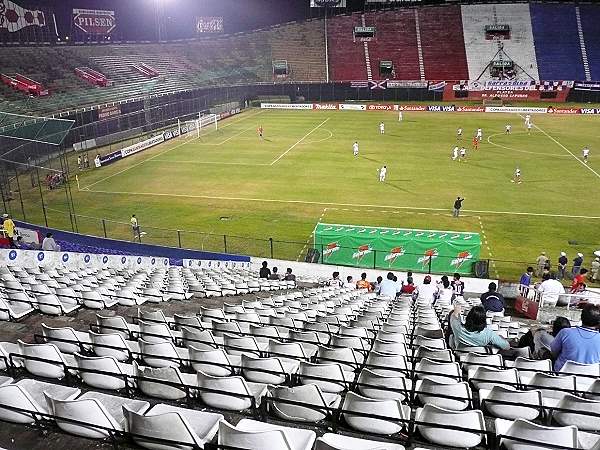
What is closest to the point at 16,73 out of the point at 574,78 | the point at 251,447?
the point at 251,447

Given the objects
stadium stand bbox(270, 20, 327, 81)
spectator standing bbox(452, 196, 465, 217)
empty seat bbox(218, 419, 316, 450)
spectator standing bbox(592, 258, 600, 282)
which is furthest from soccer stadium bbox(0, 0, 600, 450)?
stadium stand bbox(270, 20, 327, 81)

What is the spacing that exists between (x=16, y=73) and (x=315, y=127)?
3266cm

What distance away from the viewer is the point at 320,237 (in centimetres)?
2445

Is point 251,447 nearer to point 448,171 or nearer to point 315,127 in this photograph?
point 448,171

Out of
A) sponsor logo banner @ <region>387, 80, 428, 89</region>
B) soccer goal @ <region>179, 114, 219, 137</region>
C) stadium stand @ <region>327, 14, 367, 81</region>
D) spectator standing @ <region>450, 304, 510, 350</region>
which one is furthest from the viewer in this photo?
stadium stand @ <region>327, 14, 367, 81</region>

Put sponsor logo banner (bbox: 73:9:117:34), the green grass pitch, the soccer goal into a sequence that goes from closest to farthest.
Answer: the green grass pitch → the soccer goal → sponsor logo banner (bbox: 73:9:117:34)

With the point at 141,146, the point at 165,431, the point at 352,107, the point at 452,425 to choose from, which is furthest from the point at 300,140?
the point at 165,431

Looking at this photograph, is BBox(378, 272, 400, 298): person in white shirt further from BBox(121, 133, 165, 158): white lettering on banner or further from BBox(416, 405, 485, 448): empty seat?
BBox(121, 133, 165, 158): white lettering on banner

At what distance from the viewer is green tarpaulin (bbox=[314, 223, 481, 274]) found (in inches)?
902

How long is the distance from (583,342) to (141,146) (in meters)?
48.9

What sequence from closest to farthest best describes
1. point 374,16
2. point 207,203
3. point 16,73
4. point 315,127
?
1. point 207,203
2. point 16,73
3. point 315,127
4. point 374,16

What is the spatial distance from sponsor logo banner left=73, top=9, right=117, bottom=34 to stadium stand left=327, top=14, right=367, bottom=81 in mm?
35402

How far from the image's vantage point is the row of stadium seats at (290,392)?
4949mm

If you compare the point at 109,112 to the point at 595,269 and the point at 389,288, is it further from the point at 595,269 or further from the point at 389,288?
the point at 595,269
